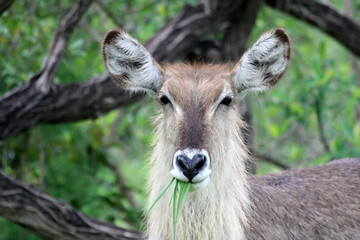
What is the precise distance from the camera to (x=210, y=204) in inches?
226

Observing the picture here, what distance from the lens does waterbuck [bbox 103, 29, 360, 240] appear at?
5.55 meters

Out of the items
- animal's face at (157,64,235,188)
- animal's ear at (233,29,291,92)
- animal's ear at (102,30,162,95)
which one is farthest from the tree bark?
animal's ear at (233,29,291,92)

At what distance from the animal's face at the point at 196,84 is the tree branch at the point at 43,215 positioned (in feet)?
5.86

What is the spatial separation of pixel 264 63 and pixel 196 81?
0.74 m

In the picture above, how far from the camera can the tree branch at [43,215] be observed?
7113mm

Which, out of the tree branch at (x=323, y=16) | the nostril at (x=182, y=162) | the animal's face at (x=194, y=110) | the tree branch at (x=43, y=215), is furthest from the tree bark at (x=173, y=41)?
the nostril at (x=182, y=162)

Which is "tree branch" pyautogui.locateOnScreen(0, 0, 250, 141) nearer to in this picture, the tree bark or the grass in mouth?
the tree bark

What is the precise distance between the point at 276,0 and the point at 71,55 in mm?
3052

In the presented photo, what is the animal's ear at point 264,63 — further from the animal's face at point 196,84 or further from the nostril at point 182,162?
the nostril at point 182,162

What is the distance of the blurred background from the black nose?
2434 millimetres

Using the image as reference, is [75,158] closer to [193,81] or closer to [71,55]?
[71,55]

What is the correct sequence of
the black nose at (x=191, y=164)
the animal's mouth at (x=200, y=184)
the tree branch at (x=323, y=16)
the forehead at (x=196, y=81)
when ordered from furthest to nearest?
the tree branch at (x=323, y=16), the forehead at (x=196, y=81), the animal's mouth at (x=200, y=184), the black nose at (x=191, y=164)

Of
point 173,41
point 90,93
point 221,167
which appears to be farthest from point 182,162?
point 173,41

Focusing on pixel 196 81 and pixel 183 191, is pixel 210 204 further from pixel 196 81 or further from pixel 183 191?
pixel 196 81
